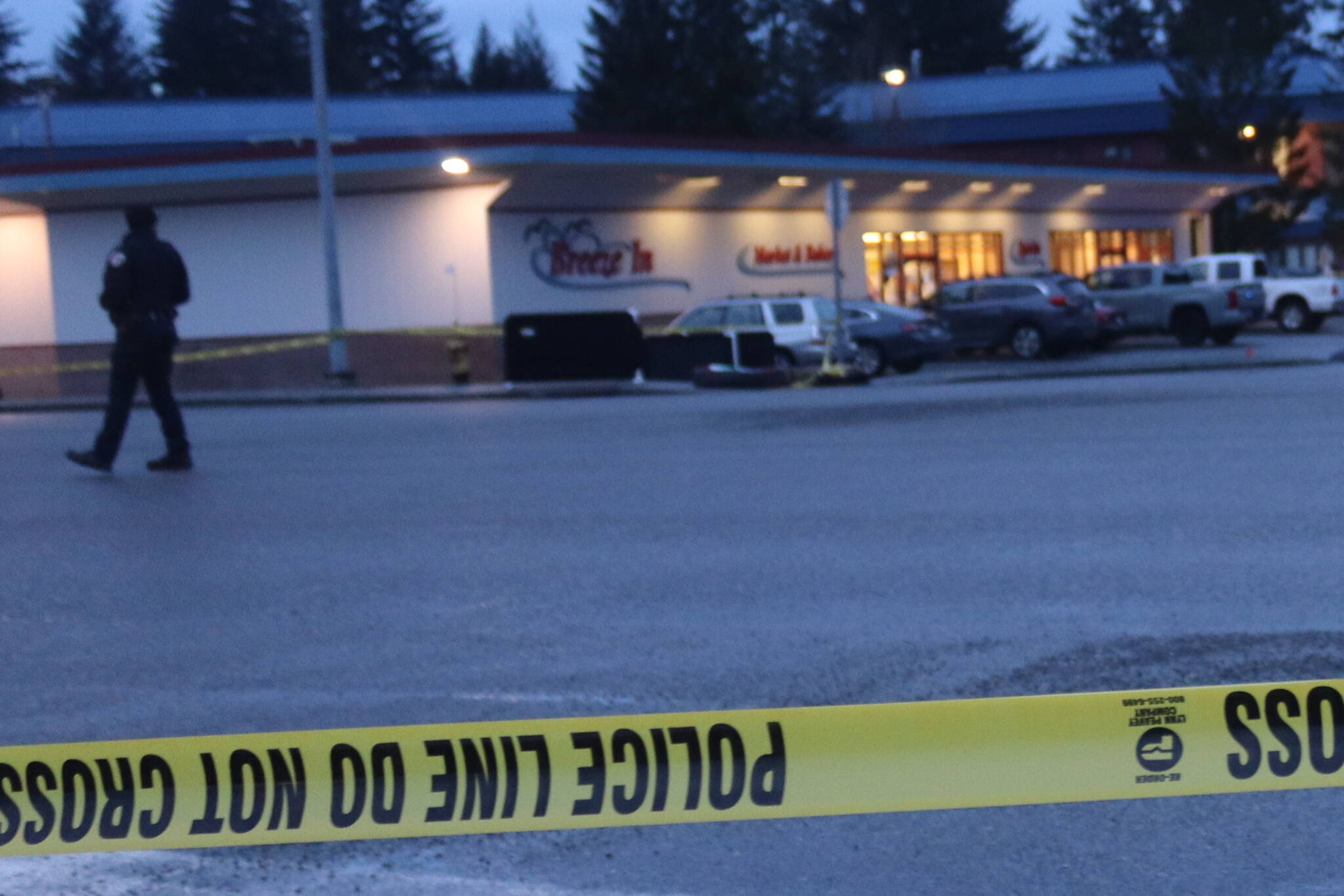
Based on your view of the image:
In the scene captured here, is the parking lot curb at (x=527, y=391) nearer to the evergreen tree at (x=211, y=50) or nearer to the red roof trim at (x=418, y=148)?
the red roof trim at (x=418, y=148)

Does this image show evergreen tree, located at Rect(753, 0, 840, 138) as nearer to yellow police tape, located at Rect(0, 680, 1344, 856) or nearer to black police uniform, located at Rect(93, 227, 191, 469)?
black police uniform, located at Rect(93, 227, 191, 469)

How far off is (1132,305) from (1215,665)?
96.8 ft

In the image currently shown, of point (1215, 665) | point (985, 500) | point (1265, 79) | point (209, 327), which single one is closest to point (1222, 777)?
point (1215, 665)

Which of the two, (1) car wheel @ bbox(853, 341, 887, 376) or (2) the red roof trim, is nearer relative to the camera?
(1) car wheel @ bbox(853, 341, 887, 376)

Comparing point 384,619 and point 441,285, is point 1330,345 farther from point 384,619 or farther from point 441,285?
point 384,619

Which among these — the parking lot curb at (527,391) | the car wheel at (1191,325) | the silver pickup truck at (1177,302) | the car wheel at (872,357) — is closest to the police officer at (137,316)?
the parking lot curb at (527,391)

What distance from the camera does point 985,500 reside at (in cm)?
1023

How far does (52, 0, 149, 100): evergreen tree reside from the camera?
103812 millimetres

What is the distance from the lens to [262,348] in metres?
31.3

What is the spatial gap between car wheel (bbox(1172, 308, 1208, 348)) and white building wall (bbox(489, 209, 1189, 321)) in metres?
7.40

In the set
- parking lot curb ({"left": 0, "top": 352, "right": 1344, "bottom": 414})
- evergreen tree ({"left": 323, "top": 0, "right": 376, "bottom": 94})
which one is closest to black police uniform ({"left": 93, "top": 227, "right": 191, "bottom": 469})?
parking lot curb ({"left": 0, "top": 352, "right": 1344, "bottom": 414})

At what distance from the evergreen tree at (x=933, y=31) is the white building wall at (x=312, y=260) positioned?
2016 inches

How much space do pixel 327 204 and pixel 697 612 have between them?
2211 centimetres

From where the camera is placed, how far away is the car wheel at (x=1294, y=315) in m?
38.5
